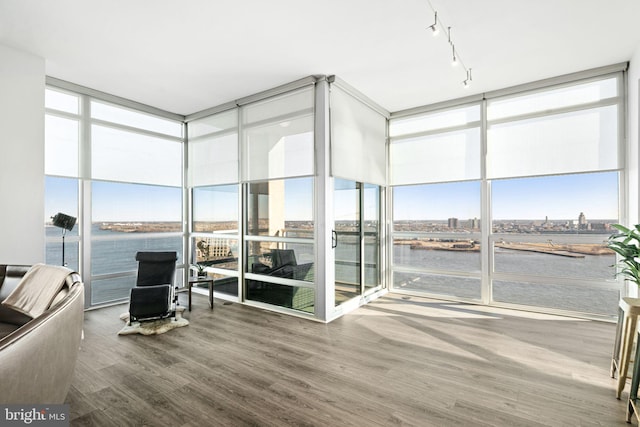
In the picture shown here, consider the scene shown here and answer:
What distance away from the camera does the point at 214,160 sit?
5.51 meters

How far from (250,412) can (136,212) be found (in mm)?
4328

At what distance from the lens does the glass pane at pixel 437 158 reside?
16.1ft

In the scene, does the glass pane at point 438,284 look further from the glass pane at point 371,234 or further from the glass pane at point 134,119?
the glass pane at point 134,119

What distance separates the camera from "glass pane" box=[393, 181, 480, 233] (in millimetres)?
4980

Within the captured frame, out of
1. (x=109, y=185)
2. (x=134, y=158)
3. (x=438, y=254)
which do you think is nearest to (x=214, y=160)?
(x=134, y=158)

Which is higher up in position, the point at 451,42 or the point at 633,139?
the point at 451,42

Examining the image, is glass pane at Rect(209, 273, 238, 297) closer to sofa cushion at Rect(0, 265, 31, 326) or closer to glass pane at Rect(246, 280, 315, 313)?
glass pane at Rect(246, 280, 315, 313)

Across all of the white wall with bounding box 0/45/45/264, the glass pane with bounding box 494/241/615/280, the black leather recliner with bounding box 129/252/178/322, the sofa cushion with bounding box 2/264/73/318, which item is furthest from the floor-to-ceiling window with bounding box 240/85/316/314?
A: the glass pane with bounding box 494/241/615/280

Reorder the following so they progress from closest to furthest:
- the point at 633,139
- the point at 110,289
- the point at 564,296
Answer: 1. the point at 633,139
2. the point at 564,296
3. the point at 110,289

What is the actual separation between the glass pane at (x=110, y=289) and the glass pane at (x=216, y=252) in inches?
44.6

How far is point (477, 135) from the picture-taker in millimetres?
4848

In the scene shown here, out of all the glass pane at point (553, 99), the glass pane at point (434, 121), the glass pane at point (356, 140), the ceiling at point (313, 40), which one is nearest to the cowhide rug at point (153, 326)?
the glass pane at point (356, 140)

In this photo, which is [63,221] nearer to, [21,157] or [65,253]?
[65,253]

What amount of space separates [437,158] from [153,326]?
4.78 meters
